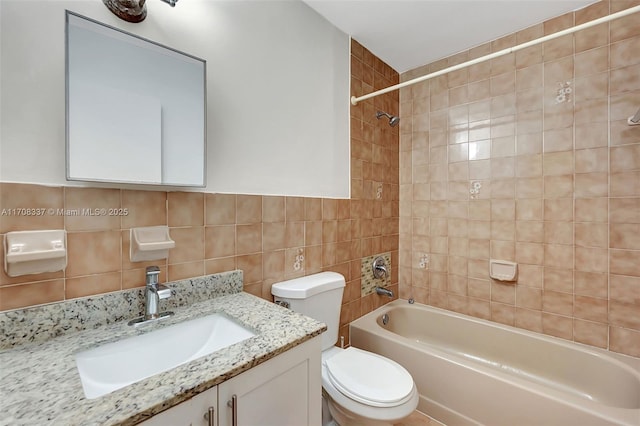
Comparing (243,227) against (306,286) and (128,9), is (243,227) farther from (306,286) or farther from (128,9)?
(128,9)

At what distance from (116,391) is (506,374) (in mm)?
1707

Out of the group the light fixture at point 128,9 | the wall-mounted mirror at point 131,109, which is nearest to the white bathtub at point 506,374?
the wall-mounted mirror at point 131,109

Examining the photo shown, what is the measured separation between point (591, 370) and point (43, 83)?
2.89 m

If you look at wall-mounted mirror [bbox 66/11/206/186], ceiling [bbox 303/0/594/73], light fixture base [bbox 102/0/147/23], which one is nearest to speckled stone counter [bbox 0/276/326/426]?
wall-mounted mirror [bbox 66/11/206/186]

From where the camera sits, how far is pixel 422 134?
7.89 feet

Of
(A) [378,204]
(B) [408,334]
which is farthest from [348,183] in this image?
(B) [408,334]

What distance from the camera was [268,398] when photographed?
82 centimetres

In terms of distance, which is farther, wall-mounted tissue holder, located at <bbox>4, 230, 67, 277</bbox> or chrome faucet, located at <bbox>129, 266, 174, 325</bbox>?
chrome faucet, located at <bbox>129, 266, 174, 325</bbox>

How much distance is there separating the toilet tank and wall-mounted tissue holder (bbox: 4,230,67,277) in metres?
0.86

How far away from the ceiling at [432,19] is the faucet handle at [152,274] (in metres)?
1.69

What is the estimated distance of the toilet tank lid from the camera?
1.42m

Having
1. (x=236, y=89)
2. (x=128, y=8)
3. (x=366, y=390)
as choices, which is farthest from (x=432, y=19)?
(x=366, y=390)

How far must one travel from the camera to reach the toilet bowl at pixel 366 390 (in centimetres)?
119

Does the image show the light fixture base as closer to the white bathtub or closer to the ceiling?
the ceiling
